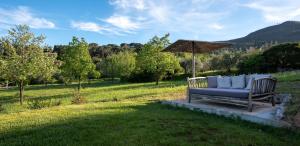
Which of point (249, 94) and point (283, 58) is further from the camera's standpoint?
point (283, 58)

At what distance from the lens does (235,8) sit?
14.6 metres

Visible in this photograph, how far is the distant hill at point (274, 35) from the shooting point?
52.7m

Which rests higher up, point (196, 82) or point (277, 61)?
point (277, 61)

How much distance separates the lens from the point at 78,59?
23.6 meters

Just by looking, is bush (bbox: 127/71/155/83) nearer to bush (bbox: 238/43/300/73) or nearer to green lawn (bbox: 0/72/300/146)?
bush (bbox: 238/43/300/73)

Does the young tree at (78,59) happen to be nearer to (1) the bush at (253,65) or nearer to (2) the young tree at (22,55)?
(2) the young tree at (22,55)

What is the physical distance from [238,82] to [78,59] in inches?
736

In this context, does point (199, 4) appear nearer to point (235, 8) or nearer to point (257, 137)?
point (235, 8)

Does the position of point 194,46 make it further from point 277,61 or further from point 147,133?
point 277,61

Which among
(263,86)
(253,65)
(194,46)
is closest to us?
(263,86)

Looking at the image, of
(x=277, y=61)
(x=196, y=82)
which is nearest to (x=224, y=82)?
(x=196, y=82)

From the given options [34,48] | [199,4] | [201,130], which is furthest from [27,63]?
[201,130]

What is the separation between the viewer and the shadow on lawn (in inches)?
149

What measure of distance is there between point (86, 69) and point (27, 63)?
1026 cm
